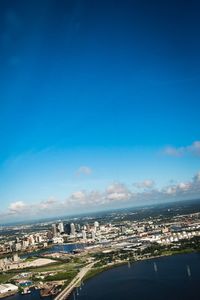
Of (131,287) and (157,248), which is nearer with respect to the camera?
(131,287)


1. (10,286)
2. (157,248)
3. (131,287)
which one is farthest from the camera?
(157,248)

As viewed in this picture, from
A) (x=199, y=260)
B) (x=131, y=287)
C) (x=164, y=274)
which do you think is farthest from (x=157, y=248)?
(x=131, y=287)

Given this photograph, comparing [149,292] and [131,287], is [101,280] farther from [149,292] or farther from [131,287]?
[149,292]

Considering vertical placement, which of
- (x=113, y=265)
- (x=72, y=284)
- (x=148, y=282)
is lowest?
(x=148, y=282)

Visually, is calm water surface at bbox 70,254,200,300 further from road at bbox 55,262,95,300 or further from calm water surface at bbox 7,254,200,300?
road at bbox 55,262,95,300

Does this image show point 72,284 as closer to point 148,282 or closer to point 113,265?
point 148,282

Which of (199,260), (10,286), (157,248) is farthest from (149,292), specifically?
(157,248)

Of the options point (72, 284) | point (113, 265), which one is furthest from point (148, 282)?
point (113, 265)

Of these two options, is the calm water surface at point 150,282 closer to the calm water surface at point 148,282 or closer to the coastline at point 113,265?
the calm water surface at point 148,282

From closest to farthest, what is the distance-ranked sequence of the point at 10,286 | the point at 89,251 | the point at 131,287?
the point at 131,287 < the point at 10,286 < the point at 89,251
